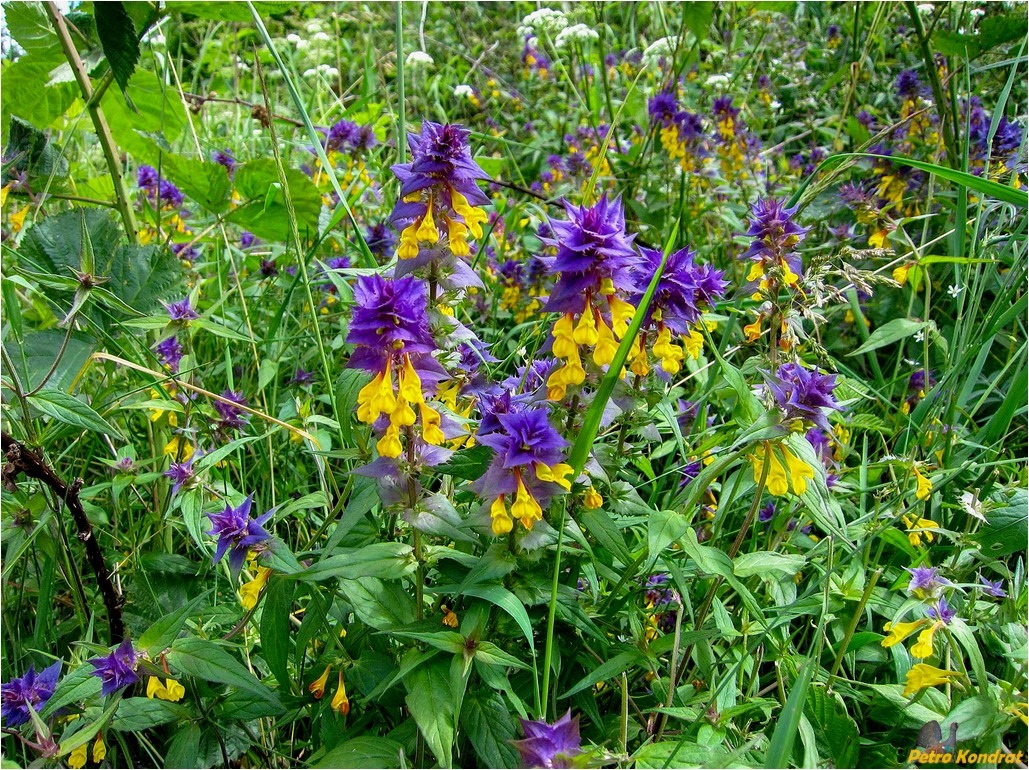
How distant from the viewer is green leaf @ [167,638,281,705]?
1072 millimetres

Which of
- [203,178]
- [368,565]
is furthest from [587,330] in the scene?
[203,178]

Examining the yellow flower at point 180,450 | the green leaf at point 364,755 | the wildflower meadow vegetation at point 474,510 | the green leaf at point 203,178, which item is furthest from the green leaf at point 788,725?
the green leaf at point 203,178

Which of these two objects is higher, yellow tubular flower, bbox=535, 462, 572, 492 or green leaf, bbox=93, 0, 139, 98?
green leaf, bbox=93, 0, 139, 98

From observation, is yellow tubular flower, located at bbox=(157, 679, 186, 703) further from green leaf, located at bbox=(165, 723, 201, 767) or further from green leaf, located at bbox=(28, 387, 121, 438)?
green leaf, located at bbox=(28, 387, 121, 438)

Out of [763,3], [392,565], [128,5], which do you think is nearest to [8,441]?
[392,565]

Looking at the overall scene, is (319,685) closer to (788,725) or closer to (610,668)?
(610,668)

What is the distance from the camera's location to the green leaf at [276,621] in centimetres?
106

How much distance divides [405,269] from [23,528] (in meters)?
0.84

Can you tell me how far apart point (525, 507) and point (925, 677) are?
633 mm

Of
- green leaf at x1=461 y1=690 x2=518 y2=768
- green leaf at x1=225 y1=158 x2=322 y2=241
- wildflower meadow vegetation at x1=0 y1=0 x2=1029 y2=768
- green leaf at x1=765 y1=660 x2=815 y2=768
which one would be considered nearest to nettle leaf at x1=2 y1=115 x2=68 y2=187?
wildflower meadow vegetation at x1=0 y1=0 x2=1029 y2=768

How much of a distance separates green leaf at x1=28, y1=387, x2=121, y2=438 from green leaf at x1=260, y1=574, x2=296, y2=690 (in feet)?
1.18

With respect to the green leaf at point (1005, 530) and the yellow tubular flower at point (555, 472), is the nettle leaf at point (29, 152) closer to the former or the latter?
the yellow tubular flower at point (555, 472)

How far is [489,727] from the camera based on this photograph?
106cm

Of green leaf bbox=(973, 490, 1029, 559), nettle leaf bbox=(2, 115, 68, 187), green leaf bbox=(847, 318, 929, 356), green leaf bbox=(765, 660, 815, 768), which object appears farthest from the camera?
nettle leaf bbox=(2, 115, 68, 187)
